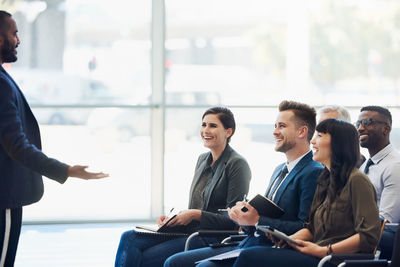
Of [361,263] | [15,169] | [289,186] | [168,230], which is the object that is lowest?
[168,230]

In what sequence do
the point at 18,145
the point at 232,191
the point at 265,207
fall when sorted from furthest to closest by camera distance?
the point at 232,191 → the point at 265,207 → the point at 18,145

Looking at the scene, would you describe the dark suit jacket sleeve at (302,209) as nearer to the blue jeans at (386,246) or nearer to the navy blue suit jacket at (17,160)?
the blue jeans at (386,246)

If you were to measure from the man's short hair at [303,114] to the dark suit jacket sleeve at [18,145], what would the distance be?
1.38 m

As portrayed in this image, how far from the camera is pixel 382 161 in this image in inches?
157

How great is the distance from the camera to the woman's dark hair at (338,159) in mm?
3039

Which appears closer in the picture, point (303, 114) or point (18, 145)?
point (18, 145)

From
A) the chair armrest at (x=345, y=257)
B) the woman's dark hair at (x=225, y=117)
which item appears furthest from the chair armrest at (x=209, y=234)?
the chair armrest at (x=345, y=257)

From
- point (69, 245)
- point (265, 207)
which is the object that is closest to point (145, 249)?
point (265, 207)

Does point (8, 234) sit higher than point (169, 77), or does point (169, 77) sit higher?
point (169, 77)

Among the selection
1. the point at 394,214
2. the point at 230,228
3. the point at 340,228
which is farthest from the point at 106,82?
the point at 340,228

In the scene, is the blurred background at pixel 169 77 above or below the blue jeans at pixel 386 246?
above

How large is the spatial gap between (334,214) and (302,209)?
10.8 inches

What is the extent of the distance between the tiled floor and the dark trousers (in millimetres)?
2759

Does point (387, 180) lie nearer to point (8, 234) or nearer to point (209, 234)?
point (209, 234)
